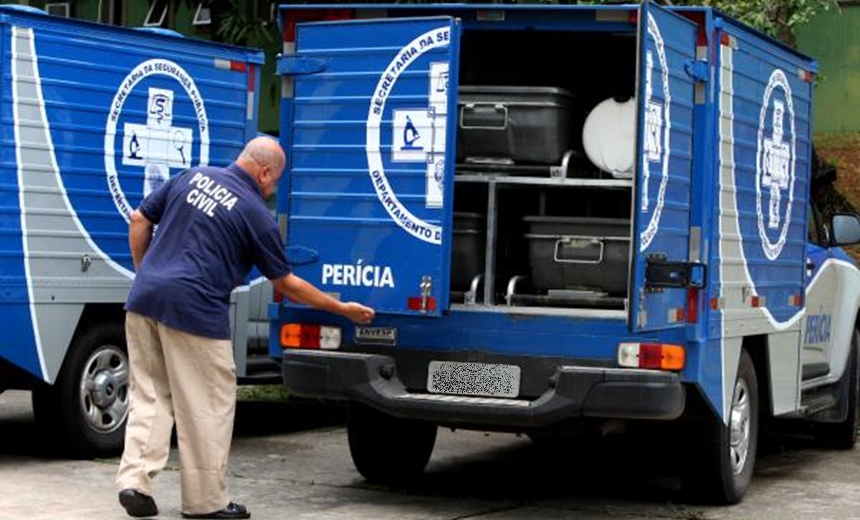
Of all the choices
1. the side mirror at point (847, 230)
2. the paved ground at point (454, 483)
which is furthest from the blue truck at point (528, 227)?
the side mirror at point (847, 230)

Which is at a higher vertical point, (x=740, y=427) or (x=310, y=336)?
(x=310, y=336)

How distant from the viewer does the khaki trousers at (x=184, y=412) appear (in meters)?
7.93

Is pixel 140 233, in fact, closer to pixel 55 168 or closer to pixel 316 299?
pixel 316 299

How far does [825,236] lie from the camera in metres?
11.5

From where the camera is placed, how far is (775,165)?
391 inches

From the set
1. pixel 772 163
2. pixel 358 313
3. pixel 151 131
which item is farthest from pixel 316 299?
pixel 772 163

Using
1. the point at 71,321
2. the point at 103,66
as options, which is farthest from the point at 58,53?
the point at 71,321

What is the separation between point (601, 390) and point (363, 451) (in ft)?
6.12

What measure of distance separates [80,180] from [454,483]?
9.33ft

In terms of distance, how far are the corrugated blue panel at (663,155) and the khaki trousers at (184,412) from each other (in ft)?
6.51

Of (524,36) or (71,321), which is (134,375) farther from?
(524,36)

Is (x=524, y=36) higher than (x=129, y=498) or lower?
higher

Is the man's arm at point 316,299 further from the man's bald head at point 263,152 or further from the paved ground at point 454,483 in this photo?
the paved ground at point 454,483

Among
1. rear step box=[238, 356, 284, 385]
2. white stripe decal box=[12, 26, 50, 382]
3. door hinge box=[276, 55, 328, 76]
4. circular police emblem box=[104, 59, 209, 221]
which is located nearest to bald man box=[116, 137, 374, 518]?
door hinge box=[276, 55, 328, 76]
